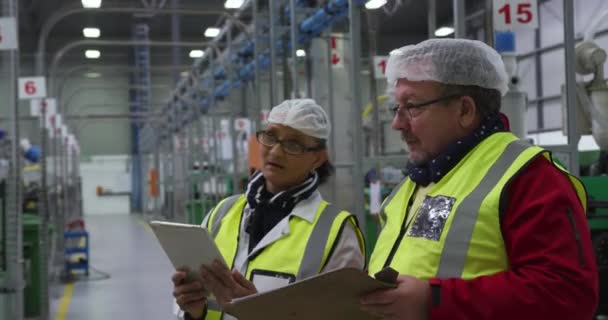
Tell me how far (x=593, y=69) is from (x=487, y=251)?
3038mm

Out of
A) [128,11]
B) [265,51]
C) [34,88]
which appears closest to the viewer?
[265,51]

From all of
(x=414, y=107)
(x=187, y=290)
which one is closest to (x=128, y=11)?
(x=187, y=290)

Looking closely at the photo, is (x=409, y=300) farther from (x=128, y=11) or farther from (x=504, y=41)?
(x=128, y=11)

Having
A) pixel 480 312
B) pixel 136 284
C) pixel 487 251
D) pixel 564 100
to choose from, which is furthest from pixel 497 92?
pixel 136 284

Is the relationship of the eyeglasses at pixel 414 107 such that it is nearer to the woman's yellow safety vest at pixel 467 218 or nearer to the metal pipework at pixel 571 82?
the woman's yellow safety vest at pixel 467 218

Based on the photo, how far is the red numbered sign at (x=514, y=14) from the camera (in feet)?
11.8

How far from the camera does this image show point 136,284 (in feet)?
32.1

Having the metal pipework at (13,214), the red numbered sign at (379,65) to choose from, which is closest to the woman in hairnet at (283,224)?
the red numbered sign at (379,65)

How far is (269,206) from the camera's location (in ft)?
8.65

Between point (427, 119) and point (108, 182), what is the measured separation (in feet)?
97.0

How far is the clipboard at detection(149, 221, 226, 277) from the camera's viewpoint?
209 centimetres

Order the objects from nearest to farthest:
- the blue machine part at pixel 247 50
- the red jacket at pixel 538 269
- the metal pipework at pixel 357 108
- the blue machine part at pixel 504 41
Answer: the red jacket at pixel 538 269 < the blue machine part at pixel 504 41 < the metal pipework at pixel 357 108 < the blue machine part at pixel 247 50

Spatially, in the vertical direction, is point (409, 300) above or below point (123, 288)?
above

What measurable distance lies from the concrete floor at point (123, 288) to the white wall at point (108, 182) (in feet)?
48.6
